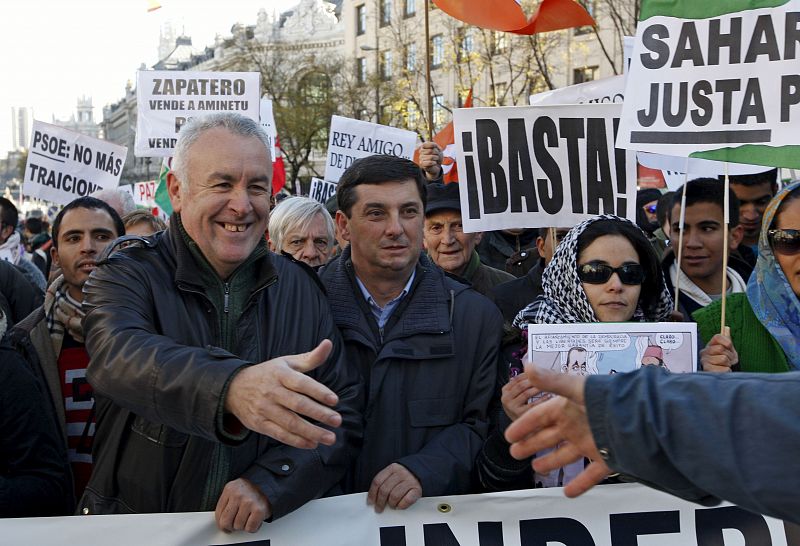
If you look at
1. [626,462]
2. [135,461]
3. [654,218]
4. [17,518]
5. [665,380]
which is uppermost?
[654,218]

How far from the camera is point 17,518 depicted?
2836 millimetres

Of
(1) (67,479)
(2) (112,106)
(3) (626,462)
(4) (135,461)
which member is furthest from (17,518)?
(2) (112,106)

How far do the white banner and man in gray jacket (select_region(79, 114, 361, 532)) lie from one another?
218mm

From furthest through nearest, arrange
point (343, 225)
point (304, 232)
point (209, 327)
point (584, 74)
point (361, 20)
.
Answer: point (361, 20), point (584, 74), point (304, 232), point (343, 225), point (209, 327)

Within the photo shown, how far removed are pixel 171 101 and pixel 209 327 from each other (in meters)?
7.19

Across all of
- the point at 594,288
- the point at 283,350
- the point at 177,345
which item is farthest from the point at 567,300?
the point at 177,345

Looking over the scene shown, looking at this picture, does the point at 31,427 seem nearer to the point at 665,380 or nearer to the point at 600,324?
the point at 600,324

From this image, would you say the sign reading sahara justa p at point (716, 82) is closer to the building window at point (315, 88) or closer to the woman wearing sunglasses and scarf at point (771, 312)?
the woman wearing sunglasses and scarf at point (771, 312)

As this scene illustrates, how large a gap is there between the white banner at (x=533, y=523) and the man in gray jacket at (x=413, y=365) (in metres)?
0.09

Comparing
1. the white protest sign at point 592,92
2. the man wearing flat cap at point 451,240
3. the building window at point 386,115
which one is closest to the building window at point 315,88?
the building window at point 386,115

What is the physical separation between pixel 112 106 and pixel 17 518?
14963 centimetres

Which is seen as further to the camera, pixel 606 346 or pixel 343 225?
pixel 343 225

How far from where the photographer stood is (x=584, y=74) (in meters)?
32.7

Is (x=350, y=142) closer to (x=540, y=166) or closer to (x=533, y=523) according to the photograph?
(x=540, y=166)
